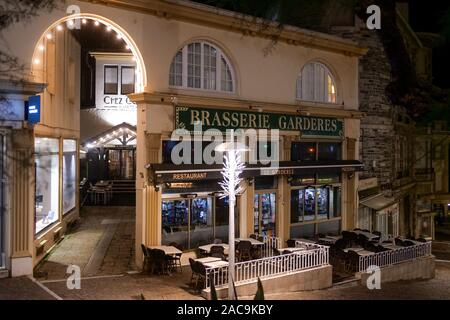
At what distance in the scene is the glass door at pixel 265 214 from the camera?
16547mm

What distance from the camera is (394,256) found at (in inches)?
642

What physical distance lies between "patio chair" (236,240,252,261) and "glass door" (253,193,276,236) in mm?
2105

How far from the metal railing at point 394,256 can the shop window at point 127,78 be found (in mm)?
16101

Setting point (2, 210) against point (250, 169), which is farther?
point (250, 169)

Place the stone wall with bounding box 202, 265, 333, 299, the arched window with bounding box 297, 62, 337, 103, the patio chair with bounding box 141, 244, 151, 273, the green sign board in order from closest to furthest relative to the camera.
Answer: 1. the stone wall with bounding box 202, 265, 333, 299
2. the patio chair with bounding box 141, 244, 151, 273
3. the green sign board
4. the arched window with bounding box 297, 62, 337, 103

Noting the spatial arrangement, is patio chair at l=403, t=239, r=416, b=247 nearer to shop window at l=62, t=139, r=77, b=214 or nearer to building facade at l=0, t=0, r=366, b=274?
building facade at l=0, t=0, r=366, b=274

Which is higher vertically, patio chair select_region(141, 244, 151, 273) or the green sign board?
the green sign board

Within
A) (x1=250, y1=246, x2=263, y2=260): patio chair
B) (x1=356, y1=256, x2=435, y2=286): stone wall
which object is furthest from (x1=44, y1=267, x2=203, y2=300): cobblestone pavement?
(x1=356, y1=256, x2=435, y2=286): stone wall

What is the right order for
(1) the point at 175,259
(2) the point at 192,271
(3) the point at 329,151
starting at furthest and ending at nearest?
(3) the point at 329,151, (1) the point at 175,259, (2) the point at 192,271

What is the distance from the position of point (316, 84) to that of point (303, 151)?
262cm

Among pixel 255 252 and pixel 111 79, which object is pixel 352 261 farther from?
pixel 111 79

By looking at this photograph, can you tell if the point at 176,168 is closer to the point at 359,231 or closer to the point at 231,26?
the point at 231,26

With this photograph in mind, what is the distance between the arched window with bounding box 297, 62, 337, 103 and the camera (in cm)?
1800

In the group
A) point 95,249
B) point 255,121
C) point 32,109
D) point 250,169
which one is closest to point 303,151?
point 255,121
